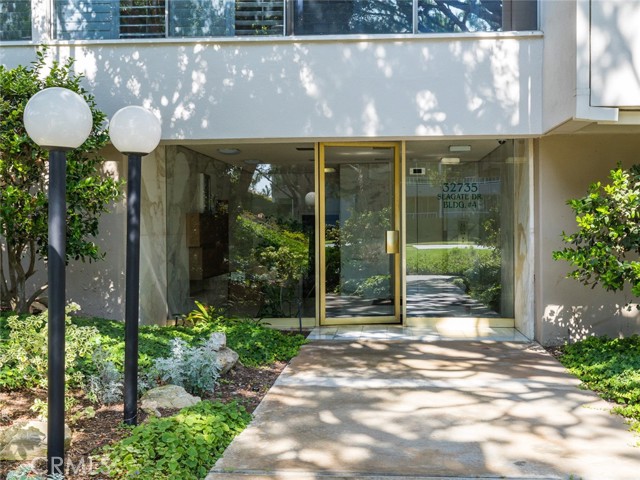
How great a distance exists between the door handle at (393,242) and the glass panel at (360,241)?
113mm

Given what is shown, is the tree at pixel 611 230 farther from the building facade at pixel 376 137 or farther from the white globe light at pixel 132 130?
the white globe light at pixel 132 130

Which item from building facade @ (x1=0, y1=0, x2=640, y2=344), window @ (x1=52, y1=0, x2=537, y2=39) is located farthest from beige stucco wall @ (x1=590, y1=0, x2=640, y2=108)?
window @ (x1=52, y1=0, x2=537, y2=39)

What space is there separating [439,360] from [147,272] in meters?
4.41

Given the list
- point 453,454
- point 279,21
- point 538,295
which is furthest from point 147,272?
point 453,454

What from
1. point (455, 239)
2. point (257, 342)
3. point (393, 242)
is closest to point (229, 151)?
point (393, 242)

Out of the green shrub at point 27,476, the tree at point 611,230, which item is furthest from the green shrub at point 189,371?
the tree at point 611,230

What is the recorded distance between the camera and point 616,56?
6980 mm

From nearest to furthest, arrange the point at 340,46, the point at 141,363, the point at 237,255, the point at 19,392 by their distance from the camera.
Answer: the point at 19,392 → the point at 141,363 → the point at 340,46 → the point at 237,255

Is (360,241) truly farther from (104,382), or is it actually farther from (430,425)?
(104,382)

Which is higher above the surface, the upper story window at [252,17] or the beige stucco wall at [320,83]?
the upper story window at [252,17]

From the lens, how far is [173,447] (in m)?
4.46

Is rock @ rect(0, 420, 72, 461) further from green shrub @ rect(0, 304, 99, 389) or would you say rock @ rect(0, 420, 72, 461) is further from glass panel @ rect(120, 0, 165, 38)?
glass panel @ rect(120, 0, 165, 38)

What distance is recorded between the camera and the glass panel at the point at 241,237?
10.3 m

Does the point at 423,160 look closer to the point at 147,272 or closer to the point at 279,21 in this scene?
the point at 279,21
